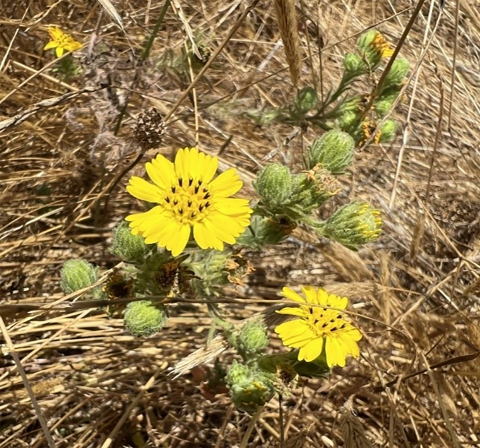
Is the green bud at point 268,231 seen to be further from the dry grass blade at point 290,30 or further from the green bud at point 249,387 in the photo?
the dry grass blade at point 290,30

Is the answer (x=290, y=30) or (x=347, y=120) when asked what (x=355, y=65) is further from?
(x=290, y=30)

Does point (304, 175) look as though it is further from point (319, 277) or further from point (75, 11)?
point (75, 11)

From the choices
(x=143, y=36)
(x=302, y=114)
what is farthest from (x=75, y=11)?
(x=302, y=114)

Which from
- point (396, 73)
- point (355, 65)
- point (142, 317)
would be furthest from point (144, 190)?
point (396, 73)

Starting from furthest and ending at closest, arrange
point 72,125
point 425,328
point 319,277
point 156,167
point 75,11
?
point 75,11, point 319,277, point 72,125, point 425,328, point 156,167

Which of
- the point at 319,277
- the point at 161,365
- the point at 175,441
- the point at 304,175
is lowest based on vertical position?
the point at 175,441

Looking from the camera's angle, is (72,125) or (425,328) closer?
(425,328)

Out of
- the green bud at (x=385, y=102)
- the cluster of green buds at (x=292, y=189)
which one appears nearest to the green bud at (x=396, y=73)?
the green bud at (x=385, y=102)
